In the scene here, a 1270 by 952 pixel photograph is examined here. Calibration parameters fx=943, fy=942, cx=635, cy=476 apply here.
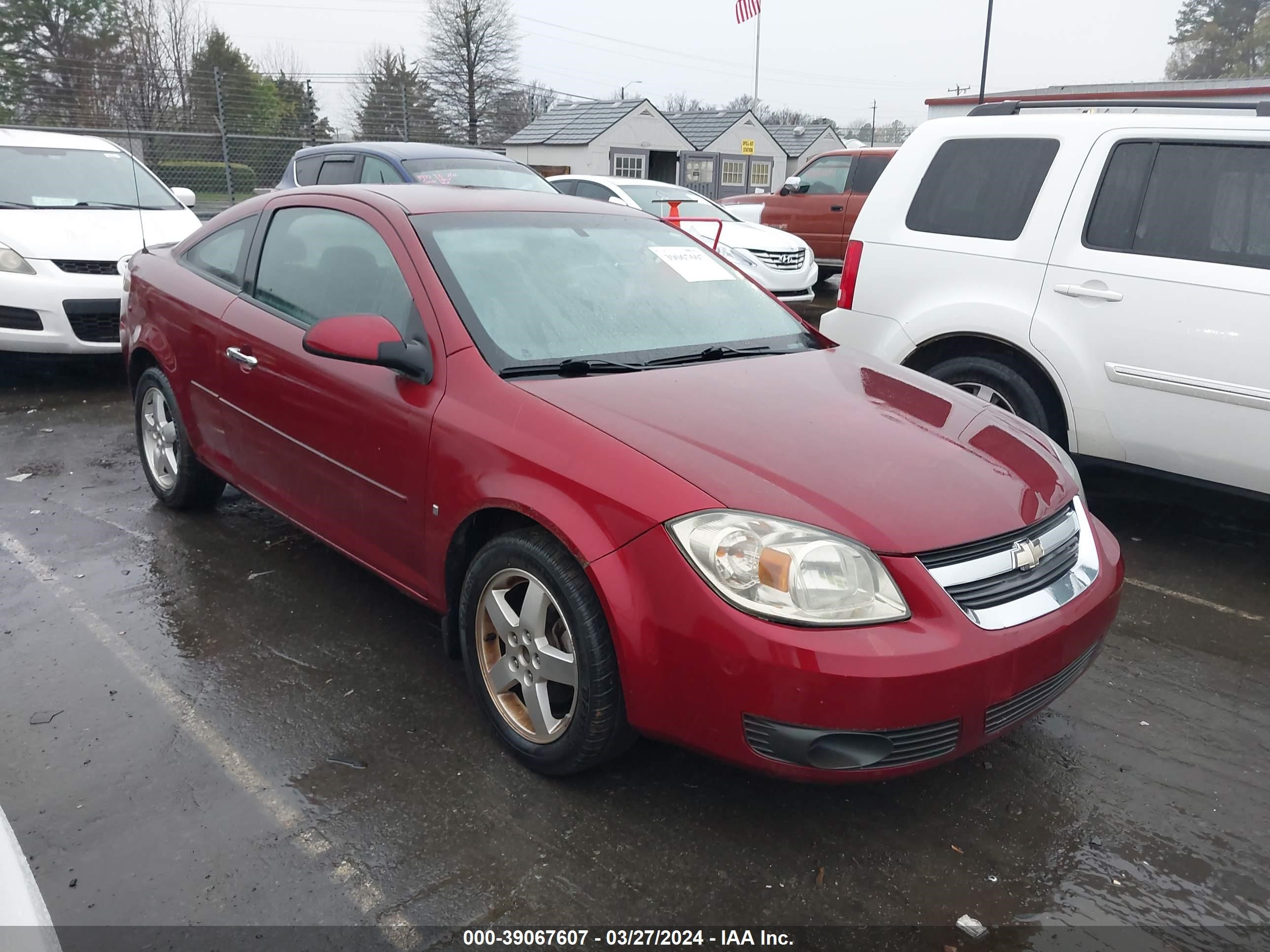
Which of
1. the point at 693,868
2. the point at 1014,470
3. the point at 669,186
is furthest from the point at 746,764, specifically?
the point at 669,186

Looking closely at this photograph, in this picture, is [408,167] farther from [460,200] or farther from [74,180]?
[460,200]

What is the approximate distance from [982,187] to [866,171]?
871 cm

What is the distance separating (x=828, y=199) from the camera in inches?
524

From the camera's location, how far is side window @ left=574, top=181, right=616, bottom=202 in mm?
11453

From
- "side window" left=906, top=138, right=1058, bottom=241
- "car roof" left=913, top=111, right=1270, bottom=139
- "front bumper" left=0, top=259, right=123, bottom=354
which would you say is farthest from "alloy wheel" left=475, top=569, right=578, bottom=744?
"front bumper" left=0, top=259, right=123, bottom=354

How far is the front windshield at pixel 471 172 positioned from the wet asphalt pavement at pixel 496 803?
5191 mm

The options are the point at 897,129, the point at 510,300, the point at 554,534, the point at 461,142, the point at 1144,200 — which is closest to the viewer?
the point at 554,534

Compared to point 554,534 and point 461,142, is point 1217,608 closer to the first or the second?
point 554,534

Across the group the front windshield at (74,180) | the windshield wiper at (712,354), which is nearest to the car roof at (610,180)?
the front windshield at (74,180)

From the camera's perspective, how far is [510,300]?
3088 millimetres

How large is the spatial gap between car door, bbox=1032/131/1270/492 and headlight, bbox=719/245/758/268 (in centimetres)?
588

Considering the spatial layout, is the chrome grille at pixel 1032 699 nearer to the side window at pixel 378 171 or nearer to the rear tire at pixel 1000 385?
the rear tire at pixel 1000 385

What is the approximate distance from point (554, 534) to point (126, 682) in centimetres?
176

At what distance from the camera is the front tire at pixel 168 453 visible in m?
4.40
